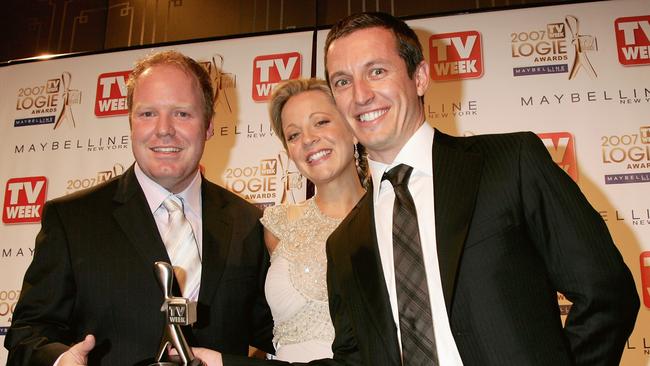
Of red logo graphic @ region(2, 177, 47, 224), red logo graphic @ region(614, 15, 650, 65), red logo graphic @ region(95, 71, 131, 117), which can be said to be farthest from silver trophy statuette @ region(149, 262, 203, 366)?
red logo graphic @ region(614, 15, 650, 65)

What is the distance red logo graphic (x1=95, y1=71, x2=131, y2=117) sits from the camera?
3.96 m

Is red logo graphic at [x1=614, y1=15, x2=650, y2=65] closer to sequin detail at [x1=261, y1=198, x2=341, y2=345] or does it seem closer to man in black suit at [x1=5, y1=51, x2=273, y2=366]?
sequin detail at [x1=261, y1=198, x2=341, y2=345]

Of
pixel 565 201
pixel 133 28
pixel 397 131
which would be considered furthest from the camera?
pixel 133 28

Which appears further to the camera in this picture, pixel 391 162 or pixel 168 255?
pixel 168 255

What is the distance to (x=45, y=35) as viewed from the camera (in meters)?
4.88

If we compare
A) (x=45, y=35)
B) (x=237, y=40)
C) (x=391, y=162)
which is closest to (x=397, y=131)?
(x=391, y=162)

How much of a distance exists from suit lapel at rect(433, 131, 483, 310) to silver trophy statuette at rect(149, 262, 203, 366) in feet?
2.00

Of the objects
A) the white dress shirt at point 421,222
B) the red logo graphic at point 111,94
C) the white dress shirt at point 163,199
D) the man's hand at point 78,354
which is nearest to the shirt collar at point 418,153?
the white dress shirt at point 421,222

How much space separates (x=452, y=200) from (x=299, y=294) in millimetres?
955

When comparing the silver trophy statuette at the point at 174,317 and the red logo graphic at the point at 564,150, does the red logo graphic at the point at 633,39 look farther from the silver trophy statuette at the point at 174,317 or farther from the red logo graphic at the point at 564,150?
the silver trophy statuette at the point at 174,317

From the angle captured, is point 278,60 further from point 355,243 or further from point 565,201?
point 565,201

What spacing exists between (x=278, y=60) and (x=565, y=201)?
268 cm

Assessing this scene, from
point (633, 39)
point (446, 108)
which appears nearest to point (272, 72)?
point (446, 108)

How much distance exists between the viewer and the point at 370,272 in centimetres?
159
